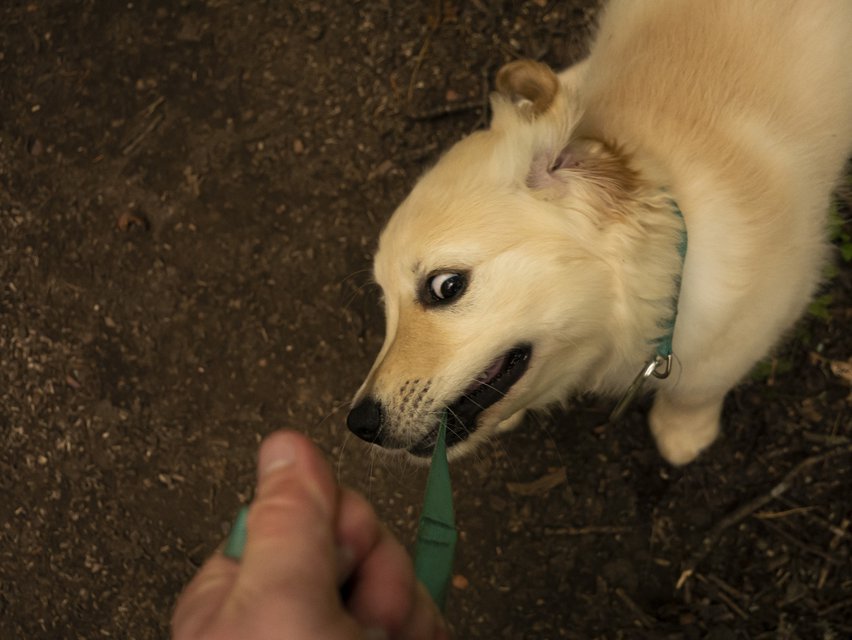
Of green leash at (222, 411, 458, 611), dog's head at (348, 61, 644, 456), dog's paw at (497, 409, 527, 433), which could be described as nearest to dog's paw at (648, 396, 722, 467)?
dog's paw at (497, 409, 527, 433)

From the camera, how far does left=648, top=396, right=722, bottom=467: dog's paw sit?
6.52 ft

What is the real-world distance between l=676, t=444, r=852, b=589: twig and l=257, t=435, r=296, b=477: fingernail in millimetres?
1718

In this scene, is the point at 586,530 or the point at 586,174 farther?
the point at 586,530

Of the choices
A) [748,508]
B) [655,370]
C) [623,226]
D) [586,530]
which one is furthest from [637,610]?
[623,226]

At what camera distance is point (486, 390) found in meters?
1.46

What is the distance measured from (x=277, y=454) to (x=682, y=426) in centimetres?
155

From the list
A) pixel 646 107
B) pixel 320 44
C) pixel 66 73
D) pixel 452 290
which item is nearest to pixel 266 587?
pixel 452 290

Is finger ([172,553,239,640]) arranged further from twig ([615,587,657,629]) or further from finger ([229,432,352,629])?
twig ([615,587,657,629])

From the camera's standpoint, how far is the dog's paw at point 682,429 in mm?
1987

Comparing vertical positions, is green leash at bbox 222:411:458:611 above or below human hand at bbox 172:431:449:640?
below

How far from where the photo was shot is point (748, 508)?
2.08 metres

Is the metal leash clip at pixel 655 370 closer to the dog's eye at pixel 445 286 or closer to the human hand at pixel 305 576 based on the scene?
the dog's eye at pixel 445 286

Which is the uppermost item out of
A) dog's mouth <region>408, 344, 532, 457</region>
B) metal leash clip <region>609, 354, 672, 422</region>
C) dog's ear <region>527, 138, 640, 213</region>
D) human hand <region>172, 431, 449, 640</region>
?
dog's ear <region>527, 138, 640, 213</region>

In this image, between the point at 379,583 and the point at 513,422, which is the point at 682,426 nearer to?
the point at 513,422
